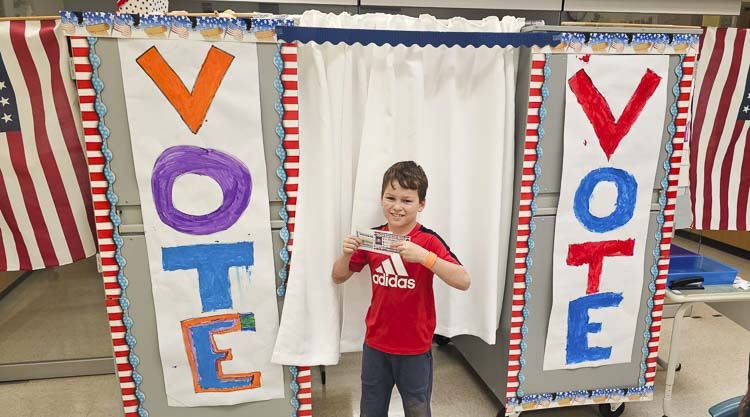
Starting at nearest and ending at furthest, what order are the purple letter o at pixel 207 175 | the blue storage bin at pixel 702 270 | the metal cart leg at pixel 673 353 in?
the purple letter o at pixel 207 175 < the metal cart leg at pixel 673 353 < the blue storage bin at pixel 702 270

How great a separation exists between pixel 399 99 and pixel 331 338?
3.17 feet

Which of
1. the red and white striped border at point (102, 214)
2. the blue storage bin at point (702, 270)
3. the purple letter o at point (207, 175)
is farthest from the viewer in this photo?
the blue storage bin at point (702, 270)

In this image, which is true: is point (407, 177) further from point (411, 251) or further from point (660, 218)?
point (660, 218)

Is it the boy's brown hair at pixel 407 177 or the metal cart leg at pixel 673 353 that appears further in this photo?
the metal cart leg at pixel 673 353

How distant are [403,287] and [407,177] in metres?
0.39

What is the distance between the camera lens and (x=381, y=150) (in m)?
1.90

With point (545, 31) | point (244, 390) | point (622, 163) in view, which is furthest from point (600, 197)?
point (244, 390)

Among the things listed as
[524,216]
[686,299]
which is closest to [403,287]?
[524,216]

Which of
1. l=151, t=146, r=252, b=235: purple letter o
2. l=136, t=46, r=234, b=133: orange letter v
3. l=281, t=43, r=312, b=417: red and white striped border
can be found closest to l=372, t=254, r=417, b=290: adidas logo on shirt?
l=281, t=43, r=312, b=417: red and white striped border

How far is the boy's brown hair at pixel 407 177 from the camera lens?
1.74 meters

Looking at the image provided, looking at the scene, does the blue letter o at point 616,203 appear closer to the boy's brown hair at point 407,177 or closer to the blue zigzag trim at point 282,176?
the boy's brown hair at point 407,177

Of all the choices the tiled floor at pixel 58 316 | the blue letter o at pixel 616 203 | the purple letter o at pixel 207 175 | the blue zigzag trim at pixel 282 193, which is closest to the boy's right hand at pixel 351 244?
the blue zigzag trim at pixel 282 193

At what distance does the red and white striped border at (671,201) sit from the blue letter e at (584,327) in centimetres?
21

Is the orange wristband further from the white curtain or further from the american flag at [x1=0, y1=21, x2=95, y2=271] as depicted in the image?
the american flag at [x1=0, y1=21, x2=95, y2=271]
